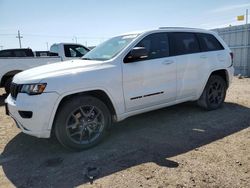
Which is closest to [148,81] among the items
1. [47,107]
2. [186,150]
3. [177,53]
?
[177,53]

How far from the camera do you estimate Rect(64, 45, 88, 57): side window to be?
10711 millimetres

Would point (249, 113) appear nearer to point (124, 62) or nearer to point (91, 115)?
point (124, 62)

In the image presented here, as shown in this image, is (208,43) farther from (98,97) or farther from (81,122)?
(81,122)

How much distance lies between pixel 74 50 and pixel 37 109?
7470 millimetres

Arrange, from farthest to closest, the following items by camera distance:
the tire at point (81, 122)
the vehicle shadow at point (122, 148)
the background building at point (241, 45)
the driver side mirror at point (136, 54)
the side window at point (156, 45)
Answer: the background building at point (241, 45), the side window at point (156, 45), the driver side mirror at point (136, 54), the tire at point (81, 122), the vehicle shadow at point (122, 148)

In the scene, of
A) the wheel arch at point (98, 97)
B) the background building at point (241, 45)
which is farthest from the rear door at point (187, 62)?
the background building at point (241, 45)

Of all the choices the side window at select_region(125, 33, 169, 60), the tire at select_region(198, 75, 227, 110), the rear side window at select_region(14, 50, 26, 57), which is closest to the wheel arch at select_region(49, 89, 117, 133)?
the side window at select_region(125, 33, 169, 60)

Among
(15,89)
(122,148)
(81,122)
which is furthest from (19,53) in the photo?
(122,148)

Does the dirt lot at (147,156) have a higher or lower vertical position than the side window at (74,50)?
lower

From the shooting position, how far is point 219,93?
20.2 ft

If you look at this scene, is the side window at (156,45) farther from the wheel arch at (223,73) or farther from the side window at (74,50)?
the side window at (74,50)

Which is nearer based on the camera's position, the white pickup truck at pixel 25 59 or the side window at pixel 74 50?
the white pickup truck at pixel 25 59

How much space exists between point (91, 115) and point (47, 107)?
0.77m

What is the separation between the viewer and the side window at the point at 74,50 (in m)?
10.7
